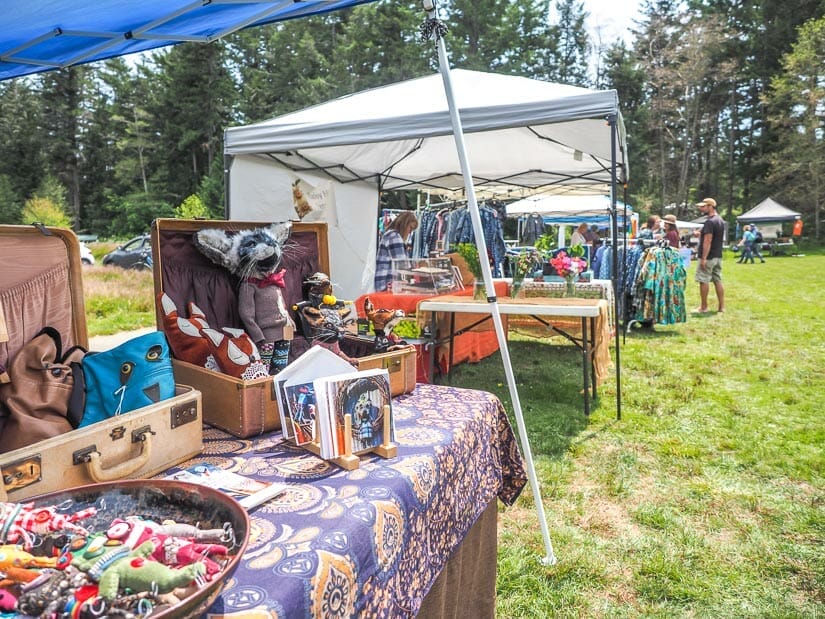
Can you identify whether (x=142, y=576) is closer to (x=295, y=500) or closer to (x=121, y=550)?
(x=121, y=550)

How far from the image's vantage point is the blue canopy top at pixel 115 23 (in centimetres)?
172

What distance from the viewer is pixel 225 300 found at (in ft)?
5.62

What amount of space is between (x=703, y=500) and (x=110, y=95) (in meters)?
42.2

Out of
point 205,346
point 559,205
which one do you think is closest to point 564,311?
point 205,346

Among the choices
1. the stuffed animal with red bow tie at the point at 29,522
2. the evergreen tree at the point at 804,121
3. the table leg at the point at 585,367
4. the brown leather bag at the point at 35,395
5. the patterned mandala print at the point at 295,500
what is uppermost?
the evergreen tree at the point at 804,121

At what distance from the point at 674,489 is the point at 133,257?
17.1 metres

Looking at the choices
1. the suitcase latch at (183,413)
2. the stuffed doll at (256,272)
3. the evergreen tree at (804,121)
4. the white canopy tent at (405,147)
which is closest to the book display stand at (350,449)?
the suitcase latch at (183,413)

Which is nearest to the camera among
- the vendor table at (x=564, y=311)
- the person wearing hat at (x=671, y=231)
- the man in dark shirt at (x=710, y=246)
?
the vendor table at (x=564, y=311)

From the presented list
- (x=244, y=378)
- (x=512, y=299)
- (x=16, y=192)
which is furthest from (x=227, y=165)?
(x=16, y=192)

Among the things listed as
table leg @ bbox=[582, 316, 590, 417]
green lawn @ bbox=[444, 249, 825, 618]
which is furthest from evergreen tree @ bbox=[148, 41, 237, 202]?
table leg @ bbox=[582, 316, 590, 417]

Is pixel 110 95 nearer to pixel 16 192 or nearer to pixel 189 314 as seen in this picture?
pixel 16 192

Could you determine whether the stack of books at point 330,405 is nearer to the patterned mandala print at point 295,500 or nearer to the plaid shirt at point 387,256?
the patterned mandala print at point 295,500

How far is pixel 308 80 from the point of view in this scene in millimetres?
26188

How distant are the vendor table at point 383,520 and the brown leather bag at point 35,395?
0.78ft
